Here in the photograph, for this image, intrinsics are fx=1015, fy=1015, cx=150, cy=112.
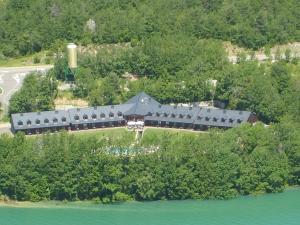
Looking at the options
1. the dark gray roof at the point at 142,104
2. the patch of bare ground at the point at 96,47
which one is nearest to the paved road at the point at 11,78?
the patch of bare ground at the point at 96,47

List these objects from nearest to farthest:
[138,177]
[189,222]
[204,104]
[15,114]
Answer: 1. [189,222]
2. [138,177]
3. [15,114]
4. [204,104]

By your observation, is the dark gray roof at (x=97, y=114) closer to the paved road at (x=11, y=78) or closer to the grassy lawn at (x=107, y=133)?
the grassy lawn at (x=107, y=133)

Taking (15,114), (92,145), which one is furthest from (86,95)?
(92,145)

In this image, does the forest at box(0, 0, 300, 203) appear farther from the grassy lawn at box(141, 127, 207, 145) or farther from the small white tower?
the small white tower

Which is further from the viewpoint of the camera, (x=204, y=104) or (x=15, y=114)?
(x=204, y=104)

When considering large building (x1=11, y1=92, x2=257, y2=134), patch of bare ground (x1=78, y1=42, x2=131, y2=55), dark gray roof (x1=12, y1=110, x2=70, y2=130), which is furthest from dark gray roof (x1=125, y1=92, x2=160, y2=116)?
patch of bare ground (x1=78, y1=42, x2=131, y2=55)

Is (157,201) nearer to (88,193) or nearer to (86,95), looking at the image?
(88,193)
